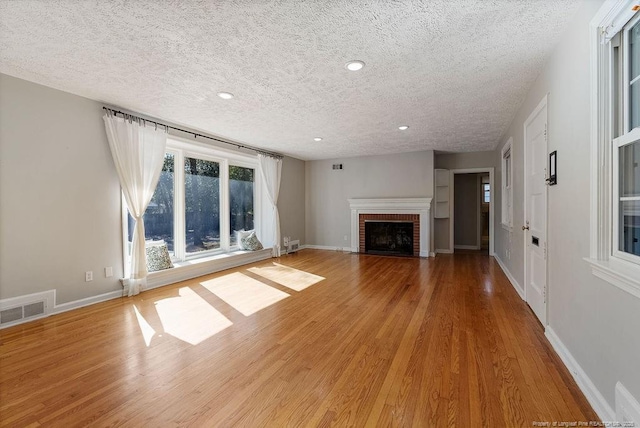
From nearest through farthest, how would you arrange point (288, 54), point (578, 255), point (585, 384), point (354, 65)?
point (585, 384) < point (578, 255) < point (288, 54) < point (354, 65)

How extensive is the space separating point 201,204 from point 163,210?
2.42ft

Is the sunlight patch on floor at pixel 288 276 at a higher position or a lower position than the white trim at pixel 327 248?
lower

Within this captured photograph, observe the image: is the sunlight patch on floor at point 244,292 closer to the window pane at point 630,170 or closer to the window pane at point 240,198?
the window pane at point 240,198

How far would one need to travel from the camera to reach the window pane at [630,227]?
1.35 meters

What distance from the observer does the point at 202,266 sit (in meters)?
4.68

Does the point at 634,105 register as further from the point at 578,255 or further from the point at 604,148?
the point at 578,255

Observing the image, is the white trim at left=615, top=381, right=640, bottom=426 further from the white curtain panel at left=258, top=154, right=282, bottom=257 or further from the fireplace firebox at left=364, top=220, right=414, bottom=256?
the white curtain panel at left=258, top=154, right=282, bottom=257

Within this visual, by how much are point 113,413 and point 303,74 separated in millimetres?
2932

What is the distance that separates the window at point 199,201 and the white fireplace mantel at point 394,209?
2597 mm

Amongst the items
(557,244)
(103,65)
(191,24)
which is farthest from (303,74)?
(557,244)

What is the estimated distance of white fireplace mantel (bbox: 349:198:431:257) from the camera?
6.26 metres

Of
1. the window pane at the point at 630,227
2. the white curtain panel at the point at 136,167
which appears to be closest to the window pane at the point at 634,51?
the window pane at the point at 630,227

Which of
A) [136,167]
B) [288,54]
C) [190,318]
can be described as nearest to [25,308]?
[190,318]

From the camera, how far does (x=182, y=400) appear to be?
1.64 m
